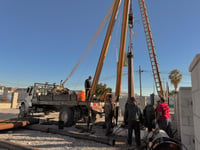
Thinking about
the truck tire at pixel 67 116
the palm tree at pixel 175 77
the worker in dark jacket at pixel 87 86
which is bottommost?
the truck tire at pixel 67 116

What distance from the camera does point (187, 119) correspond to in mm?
4340

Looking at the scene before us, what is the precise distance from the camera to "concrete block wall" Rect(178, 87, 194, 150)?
4270 millimetres

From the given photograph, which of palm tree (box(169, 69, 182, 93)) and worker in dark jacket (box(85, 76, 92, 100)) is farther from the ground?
palm tree (box(169, 69, 182, 93))

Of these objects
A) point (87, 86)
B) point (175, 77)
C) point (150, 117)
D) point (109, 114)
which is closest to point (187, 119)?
point (150, 117)

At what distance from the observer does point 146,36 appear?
449 inches

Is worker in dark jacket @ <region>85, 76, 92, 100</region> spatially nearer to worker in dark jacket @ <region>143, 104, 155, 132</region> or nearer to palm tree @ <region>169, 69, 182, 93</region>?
worker in dark jacket @ <region>143, 104, 155, 132</region>

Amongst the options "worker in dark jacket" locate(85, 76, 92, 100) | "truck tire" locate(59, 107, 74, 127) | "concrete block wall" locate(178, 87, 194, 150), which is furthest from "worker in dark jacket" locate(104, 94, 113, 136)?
"concrete block wall" locate(178, 87, 194, 150)

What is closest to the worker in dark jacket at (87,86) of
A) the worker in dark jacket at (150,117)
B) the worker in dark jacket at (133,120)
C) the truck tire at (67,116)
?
the truck tire at (67,116)

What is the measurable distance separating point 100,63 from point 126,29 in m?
2.78

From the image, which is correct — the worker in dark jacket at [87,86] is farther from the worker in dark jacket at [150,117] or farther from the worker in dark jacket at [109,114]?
the worker in dark jacket at [150,117]

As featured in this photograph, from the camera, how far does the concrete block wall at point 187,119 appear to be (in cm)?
427

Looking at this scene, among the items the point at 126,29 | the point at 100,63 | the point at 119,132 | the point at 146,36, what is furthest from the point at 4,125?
the point at 146,36

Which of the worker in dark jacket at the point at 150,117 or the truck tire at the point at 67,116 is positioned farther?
the truck tire at the point at 67,116

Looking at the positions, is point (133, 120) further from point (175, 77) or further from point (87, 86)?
point (175, 77)
